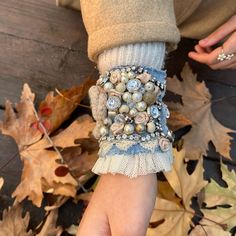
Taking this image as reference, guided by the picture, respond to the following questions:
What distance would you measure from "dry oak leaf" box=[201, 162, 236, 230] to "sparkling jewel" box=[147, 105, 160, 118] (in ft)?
1.52

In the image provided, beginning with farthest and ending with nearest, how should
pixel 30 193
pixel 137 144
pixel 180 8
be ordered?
pixel 30 193, pixel 180 8, pixel 137 144

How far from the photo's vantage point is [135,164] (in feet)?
2.62

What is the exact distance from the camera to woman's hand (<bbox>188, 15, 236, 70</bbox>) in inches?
41.4

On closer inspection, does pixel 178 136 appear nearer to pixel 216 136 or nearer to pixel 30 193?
pixel 216 136

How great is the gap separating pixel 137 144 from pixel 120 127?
4 cm

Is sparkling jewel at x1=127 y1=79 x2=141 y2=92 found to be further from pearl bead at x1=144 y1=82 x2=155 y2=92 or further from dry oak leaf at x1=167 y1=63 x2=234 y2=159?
dry oak leaf at x1=167 y1=63 x2=234 y2=159

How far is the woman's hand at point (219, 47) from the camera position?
1051 millimetres

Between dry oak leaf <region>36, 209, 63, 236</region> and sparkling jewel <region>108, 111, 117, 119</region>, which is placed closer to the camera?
sparkling jewel <region>108, 111, 117, 119</region>

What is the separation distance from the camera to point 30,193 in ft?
3.80

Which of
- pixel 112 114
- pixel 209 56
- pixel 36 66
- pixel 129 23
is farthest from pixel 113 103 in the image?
pixel 36 66

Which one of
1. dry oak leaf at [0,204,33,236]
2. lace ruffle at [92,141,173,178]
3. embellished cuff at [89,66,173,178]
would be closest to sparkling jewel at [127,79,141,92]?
embellished cuff at [89,66,173,178]

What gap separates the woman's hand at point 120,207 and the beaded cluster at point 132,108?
8 centimetres

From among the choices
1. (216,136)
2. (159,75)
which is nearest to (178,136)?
(216,136)

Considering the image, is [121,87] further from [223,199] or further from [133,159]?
[223,199]
